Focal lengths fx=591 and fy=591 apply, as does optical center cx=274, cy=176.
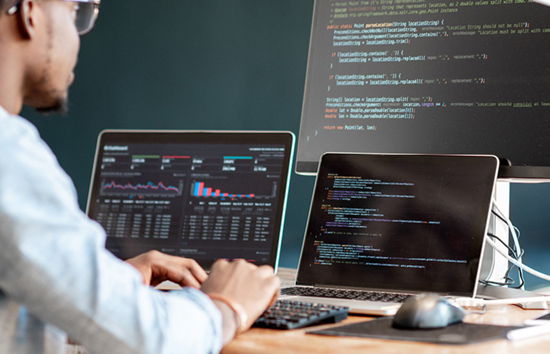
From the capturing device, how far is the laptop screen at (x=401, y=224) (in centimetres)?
108

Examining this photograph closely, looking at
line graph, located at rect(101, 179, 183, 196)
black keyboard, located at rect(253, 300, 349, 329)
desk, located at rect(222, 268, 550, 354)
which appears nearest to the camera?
desk, located at rect(222, 268, 550, 354)

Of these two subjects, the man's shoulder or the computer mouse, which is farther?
the computer mouse

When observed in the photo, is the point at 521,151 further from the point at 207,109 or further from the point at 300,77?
the point at 207,109

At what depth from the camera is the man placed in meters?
0.53

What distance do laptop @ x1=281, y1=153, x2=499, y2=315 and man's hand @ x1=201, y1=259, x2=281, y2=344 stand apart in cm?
25

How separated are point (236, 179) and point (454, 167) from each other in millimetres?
458

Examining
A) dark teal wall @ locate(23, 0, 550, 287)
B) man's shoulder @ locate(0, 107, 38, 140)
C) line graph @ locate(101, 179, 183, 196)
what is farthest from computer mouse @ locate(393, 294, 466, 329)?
dark teal wall @ locate(23, 0, 550, 287)

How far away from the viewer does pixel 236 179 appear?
1.29m

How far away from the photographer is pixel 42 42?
70 cm

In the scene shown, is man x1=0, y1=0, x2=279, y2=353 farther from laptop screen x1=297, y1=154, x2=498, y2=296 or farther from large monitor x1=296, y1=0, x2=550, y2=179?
large monitor x1=296, y1=0, x2=550, y2=179

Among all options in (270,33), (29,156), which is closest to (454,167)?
(29,156)

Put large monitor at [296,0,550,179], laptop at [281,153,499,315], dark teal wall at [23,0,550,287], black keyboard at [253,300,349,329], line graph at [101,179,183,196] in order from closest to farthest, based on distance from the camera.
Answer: black keyboard at [253,300,349,329]
laptop at [281,153,499,315]
large monitor at [296,0,550,179]
line graph at [101,179,183,196]
dark teal wall at [23,0,550,287]

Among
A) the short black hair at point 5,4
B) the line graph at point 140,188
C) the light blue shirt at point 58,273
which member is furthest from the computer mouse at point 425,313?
the line graph at point 140,188

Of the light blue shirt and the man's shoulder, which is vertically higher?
the man's shoulder
